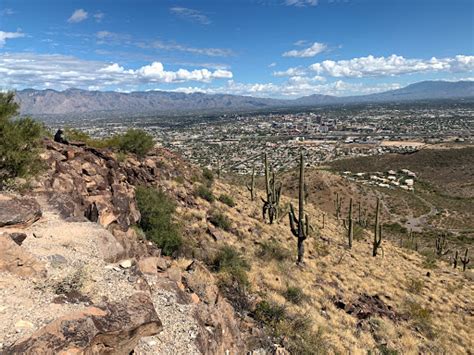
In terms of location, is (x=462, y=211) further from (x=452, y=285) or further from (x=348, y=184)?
(x=452, y=285)

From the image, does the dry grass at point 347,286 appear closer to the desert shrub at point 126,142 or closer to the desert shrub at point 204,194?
the desert shrub at point 204,194

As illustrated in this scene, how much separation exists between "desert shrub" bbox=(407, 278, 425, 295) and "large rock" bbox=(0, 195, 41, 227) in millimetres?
18625

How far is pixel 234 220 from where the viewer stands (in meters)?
22.5

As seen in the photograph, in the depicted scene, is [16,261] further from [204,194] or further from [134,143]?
[134,143]

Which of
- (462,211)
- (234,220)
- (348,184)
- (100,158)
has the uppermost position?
(100,158)

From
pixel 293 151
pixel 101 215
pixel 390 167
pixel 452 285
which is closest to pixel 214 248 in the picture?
pixel 101 215

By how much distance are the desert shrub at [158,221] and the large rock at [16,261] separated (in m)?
6.72

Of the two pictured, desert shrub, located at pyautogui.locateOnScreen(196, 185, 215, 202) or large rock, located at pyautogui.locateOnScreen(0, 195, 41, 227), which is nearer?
large rock, located at pyautogui.locateOnScreen(0, 195, 41, 227)

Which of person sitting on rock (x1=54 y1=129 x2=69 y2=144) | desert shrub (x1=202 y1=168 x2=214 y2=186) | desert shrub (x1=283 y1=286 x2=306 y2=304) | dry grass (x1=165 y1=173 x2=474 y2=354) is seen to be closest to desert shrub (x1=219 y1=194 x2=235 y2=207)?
dry grass (x1=165 y1=173 x2=474 y2=354)

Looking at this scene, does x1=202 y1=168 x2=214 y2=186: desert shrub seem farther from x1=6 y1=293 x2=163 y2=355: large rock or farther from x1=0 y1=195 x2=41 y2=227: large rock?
x1=6 y1=293 x2=163 y2=355: large rock

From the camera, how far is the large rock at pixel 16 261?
24.2 ft

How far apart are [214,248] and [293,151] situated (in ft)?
419

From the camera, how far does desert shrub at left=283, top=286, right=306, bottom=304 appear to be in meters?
14.3

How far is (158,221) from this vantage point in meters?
15.5
